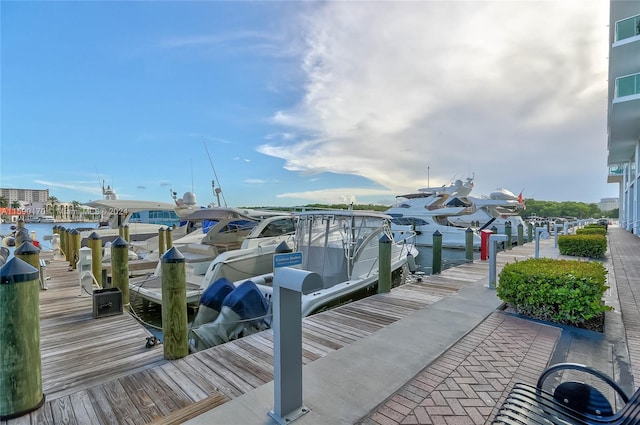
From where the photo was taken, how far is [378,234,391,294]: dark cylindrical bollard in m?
6.48

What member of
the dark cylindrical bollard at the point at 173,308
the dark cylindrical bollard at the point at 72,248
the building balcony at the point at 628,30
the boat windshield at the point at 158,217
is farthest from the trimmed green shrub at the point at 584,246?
the boat windshield at the point at 158,217

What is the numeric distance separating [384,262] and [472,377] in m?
3.48

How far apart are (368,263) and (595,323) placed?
4.42m

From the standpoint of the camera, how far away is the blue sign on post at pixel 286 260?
2.62 metres

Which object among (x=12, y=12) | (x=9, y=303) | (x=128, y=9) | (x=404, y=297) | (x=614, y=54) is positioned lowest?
(x=404, y=297)

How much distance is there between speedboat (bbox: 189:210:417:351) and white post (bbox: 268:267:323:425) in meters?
2.65

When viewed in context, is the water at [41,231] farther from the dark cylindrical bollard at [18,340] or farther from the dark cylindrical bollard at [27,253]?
the dark cylindrical bollard at [18,340]

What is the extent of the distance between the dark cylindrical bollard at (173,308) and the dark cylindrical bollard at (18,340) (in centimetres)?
114

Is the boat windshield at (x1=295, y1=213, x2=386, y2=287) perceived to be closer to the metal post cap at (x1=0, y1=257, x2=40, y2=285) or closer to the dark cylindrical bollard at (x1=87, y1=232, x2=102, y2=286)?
the dark cylindrical bollard at (x1=87, y1=232, x2=102, y2=286)

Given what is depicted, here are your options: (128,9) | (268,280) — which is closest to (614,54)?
(268,280)

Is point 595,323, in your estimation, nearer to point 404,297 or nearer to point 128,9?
point 404,297

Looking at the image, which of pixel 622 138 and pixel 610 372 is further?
pixel 622 138

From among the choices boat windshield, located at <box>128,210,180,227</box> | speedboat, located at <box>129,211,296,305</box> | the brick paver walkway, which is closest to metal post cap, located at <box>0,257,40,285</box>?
the brick paver walkway

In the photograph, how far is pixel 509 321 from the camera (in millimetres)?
4785
